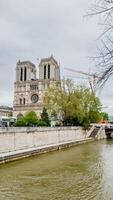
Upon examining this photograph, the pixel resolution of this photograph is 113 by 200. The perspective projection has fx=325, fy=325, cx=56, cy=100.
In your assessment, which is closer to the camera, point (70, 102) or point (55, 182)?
point (55, 182)

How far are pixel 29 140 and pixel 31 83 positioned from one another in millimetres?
74592

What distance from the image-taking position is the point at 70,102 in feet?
188

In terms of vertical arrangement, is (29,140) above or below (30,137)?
below

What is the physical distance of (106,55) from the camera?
244 inches

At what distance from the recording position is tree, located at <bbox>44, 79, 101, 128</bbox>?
5738cm

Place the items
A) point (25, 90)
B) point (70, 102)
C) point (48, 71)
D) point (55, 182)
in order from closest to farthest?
point (55, 182)
point (70, 102)
point (48, 71)
point (25, 90)

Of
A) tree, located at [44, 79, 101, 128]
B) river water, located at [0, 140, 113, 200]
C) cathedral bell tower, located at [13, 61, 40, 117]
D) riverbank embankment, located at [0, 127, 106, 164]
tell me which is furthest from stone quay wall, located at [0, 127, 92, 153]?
cathedral bell tower, located at [13, 61, 40, 117]

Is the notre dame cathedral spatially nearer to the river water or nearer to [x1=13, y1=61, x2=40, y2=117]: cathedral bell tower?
[x1=13, y1=61, x2=40, y2=117]: cathedral bell tower

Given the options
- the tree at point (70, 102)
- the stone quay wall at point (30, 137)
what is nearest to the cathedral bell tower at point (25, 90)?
the tree at point (70, 102)

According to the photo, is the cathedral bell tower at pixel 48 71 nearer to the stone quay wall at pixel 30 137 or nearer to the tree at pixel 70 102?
the tree at pixel 70 102

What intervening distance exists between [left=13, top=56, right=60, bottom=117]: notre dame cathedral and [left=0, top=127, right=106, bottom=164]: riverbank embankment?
5319 centimetres

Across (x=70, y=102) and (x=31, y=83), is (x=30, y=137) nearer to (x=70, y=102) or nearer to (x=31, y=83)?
(x=70, y=102)

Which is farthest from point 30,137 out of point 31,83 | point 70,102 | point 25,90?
point 31,83

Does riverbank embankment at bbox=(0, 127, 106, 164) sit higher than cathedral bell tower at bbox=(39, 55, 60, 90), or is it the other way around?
cathedral bell tower at bbox=(39, 55, 60, 90)
